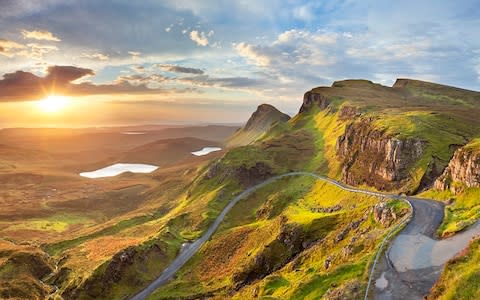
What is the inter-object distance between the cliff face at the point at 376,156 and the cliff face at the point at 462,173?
27.1 meters

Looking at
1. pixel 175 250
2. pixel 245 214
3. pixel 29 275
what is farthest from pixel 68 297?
pixel 245 214

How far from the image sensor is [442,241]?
5262 centimetres

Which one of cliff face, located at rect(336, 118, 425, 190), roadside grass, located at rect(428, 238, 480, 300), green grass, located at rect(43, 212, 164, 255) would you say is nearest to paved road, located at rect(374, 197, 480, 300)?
roadside grass, located at rect(428, 238, 480, 300)

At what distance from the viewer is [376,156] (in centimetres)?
13200

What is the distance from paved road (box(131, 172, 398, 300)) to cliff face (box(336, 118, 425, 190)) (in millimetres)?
6069

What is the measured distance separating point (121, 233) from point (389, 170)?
119 meters

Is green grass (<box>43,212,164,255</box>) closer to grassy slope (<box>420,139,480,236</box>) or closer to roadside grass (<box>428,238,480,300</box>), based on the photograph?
grassy slope (<box>420,139,480,236</box>)

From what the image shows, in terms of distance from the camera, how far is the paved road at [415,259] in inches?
1636

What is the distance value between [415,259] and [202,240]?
9652cm

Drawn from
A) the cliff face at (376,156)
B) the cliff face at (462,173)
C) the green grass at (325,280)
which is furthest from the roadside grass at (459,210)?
the cliff face at (376,156)

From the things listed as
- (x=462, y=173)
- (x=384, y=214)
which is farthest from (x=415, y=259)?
(x=462, y=173)

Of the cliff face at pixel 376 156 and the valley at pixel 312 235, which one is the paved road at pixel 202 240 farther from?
the cliff face at pixel 376 156

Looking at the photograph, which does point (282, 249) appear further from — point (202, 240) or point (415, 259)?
point (202, 240)

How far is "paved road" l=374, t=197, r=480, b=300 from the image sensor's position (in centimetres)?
4156
